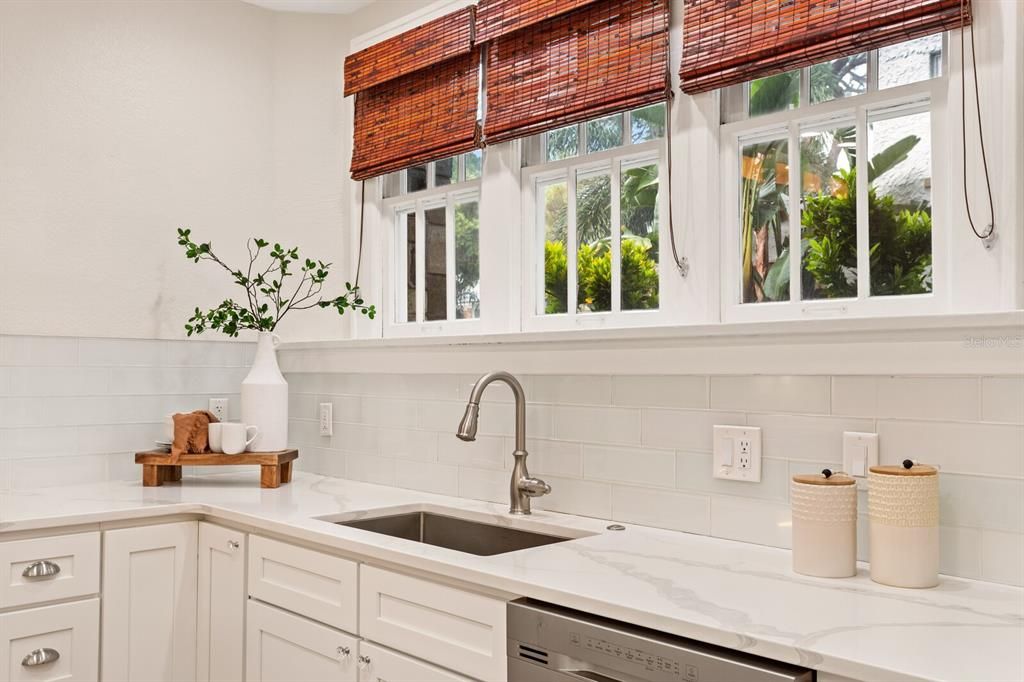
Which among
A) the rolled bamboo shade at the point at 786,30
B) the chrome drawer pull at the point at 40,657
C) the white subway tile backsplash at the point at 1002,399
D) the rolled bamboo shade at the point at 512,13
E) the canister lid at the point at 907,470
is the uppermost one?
the rolled bamboo shade at the point at 512,13

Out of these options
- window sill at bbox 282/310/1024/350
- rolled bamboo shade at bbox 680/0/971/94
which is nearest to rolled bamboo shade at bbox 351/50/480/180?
window sill at bbox 282/310/1024/350

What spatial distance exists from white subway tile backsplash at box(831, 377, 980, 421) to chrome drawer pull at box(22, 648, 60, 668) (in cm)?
199

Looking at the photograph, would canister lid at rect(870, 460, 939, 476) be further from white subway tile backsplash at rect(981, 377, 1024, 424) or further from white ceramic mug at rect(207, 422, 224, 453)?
white ceramic mug at rect(207, 422, 224, 453)

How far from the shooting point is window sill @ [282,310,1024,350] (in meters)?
1.54

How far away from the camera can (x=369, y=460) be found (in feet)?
9.45

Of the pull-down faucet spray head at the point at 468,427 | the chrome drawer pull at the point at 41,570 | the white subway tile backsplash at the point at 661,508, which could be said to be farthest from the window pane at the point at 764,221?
the chrome drawer pull at the point at 41,570

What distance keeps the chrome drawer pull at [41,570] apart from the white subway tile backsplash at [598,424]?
132 cm

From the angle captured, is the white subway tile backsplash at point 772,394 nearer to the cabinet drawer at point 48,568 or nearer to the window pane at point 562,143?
the window pane at point 562,143

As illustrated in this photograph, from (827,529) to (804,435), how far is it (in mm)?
276

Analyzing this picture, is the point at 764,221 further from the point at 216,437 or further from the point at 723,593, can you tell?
the point at 216,437

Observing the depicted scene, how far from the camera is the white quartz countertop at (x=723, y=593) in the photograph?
1.16 m

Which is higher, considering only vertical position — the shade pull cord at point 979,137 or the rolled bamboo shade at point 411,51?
the rolled bamboo shade at point 411,51

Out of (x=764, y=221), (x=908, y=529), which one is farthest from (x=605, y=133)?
(x=908, y=529)

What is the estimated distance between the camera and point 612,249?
2379 mm
